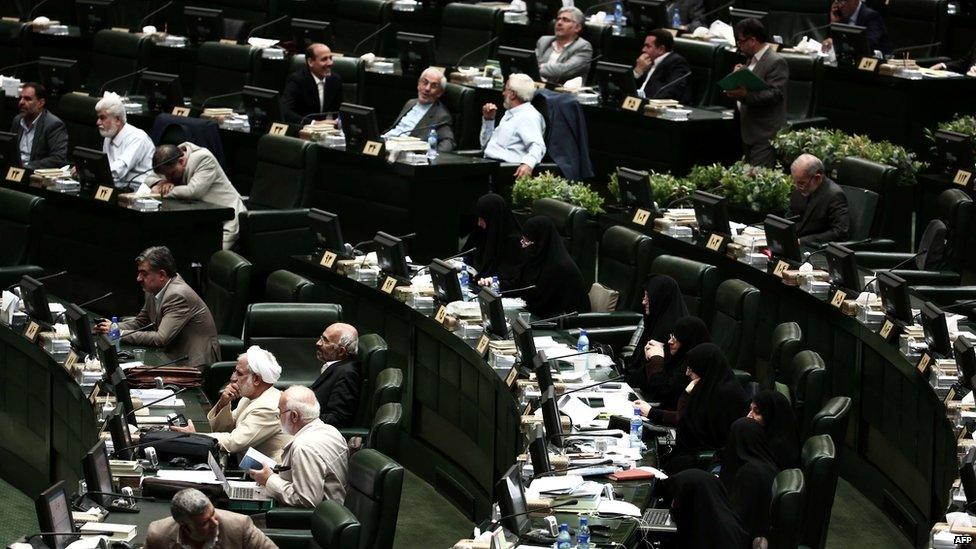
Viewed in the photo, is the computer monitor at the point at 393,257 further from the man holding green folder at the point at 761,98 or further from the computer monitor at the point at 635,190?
the man holding green folder at the point at 761,98

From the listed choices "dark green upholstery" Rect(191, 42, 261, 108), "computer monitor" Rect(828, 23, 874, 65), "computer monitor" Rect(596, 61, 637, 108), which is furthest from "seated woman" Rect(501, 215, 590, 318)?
"dark green upholstery" Rect(191, 42, 261, 108)

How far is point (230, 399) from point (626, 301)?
243cm

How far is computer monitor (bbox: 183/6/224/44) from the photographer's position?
13.9 m

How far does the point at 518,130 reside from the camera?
38.0 feet

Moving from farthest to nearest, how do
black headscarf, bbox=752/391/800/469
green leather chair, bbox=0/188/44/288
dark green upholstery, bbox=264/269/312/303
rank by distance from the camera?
green leather chair, bbox=0/188/44/288 → dark green upholstery, bbox=264/269/312/303 → black headscarf, bbox=752/391/800/469

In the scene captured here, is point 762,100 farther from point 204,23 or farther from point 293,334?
point 204,23

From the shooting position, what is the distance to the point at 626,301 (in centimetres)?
948

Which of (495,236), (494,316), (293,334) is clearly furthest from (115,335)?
(495,236)

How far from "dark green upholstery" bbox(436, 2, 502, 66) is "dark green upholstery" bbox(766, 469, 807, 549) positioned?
7822 millimetres

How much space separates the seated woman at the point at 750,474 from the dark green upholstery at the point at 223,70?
6.90 metres

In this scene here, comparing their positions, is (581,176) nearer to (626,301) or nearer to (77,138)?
(626,301)

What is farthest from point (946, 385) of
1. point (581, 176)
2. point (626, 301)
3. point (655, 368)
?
point (581, 176)

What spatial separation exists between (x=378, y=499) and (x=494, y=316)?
2151 mm

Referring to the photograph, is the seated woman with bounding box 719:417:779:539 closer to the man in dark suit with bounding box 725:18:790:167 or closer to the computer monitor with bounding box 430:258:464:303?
the computer monitor with bounding box 430:258:464:303
